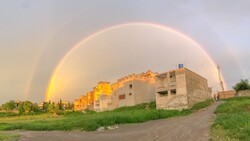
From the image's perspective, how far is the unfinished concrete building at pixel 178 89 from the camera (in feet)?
122

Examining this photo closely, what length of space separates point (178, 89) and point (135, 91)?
518 inches

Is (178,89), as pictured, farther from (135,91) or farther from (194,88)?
(135,91)

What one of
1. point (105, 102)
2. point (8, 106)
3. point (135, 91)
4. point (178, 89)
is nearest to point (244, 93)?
point (178, 89)

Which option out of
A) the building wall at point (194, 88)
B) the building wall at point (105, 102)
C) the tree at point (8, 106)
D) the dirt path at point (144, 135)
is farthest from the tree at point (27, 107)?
the dirt path at point (144, 135)

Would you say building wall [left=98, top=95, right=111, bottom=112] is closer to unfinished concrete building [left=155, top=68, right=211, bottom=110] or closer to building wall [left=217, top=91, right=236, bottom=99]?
unfinished concrete building [left=155, top=68, right=211, bottom=110]

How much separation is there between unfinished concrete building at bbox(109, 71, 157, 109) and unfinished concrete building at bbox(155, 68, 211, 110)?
8.17 m

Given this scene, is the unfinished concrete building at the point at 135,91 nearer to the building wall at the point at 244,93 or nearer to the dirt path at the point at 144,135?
the building wall at the point at 244,93

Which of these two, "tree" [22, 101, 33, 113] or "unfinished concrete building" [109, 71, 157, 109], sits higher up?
"unfinished concrete building" [109, 71, 157, 109]

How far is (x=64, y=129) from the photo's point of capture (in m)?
23.6

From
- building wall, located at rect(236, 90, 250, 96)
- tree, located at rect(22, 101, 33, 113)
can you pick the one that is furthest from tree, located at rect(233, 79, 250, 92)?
tree, located at rect(22, 101, 33, 113)

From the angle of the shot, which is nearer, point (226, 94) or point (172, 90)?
point (172, 90)

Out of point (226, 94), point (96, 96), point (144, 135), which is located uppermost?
point (96, 96)

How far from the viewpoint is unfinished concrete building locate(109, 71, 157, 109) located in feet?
162

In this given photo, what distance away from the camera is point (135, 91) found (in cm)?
4938
